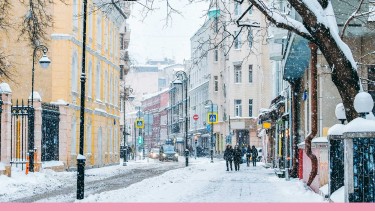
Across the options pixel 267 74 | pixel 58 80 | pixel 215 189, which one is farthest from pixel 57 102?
pixel 267 74

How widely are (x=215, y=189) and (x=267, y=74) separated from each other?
53.5 metres

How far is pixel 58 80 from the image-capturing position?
37031 mm

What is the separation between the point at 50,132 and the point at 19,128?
5.16 meters

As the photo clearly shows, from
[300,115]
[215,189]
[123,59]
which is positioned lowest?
[215,189]

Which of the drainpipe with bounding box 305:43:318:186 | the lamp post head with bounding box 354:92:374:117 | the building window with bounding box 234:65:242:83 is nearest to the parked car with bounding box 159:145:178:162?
the building window with bounding box 234:65:242:83

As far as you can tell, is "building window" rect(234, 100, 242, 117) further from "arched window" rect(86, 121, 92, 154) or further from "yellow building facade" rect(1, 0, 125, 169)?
"arched window" rect(86, 121, 92, 154)

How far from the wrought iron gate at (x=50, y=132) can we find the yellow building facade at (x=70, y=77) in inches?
20.8

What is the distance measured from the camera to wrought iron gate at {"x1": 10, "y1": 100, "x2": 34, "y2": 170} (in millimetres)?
28438

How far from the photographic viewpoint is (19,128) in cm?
2948

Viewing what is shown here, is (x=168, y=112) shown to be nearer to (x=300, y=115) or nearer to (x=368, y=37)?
(x=300, y=115)

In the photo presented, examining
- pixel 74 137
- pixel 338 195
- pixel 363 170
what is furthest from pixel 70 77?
pixel 363 170

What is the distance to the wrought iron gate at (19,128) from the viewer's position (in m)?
28.4

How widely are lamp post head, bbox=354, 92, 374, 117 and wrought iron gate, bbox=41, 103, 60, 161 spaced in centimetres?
2343

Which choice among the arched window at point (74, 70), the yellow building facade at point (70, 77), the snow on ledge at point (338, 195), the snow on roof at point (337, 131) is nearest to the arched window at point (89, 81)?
the yellow building facade at point (70, 77)
